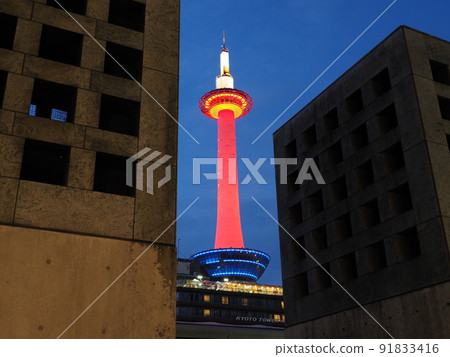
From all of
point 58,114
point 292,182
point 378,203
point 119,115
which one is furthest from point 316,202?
point 58,114

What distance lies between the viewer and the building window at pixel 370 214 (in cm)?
3556

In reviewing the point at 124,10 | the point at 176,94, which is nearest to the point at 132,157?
the point at 176,94

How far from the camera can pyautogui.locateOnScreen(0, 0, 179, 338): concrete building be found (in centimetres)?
1862

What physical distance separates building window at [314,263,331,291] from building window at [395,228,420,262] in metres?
6.85

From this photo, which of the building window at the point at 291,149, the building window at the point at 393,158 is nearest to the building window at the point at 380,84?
the building window at the point at 393,158

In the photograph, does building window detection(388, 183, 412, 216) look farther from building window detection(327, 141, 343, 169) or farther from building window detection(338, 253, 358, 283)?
building window detection(327, 141, 343, 169)

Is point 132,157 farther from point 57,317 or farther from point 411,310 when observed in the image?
point 411,310

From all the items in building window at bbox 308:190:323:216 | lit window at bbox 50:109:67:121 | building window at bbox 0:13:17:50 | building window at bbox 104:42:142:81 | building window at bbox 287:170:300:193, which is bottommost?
lit window at bbox 50:109:67:121

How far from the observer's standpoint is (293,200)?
4288 centimetres

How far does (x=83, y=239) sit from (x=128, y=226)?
2.00 meters

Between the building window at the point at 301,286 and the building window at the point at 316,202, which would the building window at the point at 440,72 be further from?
the building window at the point at 301,286

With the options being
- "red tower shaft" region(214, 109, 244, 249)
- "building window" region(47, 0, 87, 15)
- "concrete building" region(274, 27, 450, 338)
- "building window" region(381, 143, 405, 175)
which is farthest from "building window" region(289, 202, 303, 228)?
"red tower shaft" region(214, 109, 244, 249)

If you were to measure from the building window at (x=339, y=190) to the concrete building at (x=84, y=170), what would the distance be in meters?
18.2

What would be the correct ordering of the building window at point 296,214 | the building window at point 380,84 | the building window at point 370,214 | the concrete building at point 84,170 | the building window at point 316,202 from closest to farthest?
the concrete building at point 84,170, the building window at point 370,214, the building window at point 380,84, the building window at point 316,202, the building window at point 296,214
